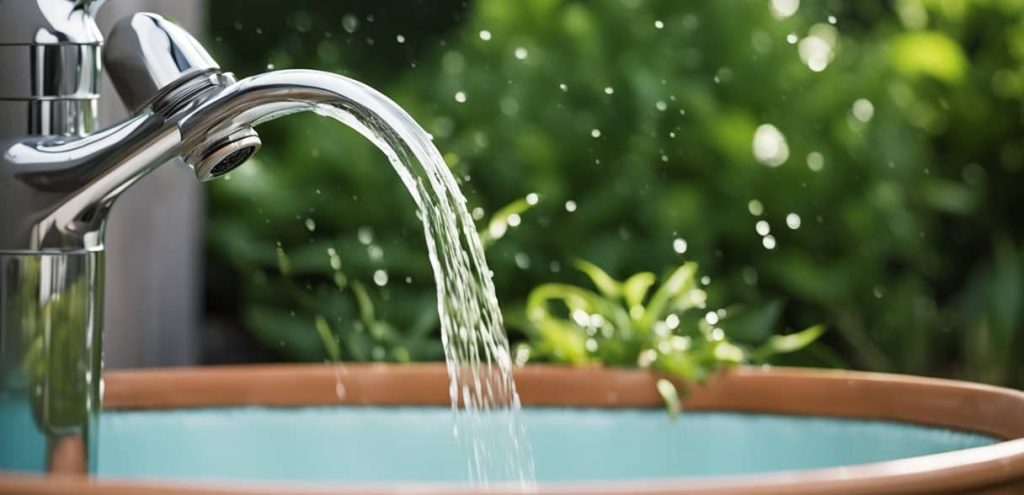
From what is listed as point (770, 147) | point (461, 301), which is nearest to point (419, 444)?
point (461, 301)

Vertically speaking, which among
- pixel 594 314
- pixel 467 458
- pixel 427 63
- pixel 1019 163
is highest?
pixel 427 63

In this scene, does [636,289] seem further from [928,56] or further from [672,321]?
[928,56]

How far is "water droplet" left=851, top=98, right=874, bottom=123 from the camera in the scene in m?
2.29

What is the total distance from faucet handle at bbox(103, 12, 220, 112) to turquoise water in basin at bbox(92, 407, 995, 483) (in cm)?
29

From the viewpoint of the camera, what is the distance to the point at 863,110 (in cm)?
231

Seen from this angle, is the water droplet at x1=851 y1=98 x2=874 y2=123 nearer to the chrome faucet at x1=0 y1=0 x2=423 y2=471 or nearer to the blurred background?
the blurred background

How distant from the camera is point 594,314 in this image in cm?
136

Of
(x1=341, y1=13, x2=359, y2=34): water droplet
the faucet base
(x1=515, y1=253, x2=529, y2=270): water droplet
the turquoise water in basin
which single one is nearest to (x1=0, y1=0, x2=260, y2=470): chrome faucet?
the faucet base

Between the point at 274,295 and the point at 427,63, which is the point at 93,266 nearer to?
the point at 274,295

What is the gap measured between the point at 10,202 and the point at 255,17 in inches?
70.6

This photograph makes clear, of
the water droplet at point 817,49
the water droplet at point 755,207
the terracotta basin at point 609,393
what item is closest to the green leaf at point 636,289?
the terracotta basin at point 609,393

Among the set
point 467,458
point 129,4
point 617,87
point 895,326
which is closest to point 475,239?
point 467,458

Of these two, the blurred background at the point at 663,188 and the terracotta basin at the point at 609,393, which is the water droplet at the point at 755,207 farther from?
the terracotta basin at the point at 609,393

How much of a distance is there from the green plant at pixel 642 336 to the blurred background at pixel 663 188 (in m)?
0.48
